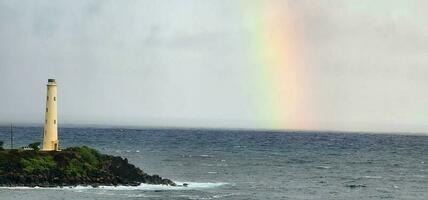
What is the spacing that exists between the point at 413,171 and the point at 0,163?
75995 millimetres

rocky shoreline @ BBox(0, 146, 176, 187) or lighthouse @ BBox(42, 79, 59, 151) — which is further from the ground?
lighthouse @ BBox(42, 79, 59, 151)

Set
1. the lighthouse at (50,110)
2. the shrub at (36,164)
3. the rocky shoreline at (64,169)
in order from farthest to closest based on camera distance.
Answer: the lighthouse at (50,110)
the shrub at (36,164)
the rocky shoreline at (64,169)

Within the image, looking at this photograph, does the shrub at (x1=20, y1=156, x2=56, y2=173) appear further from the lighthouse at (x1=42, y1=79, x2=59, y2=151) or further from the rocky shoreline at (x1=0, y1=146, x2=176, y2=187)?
the lighthouse at (x1=42, y1=79, x2=59, y2=151)

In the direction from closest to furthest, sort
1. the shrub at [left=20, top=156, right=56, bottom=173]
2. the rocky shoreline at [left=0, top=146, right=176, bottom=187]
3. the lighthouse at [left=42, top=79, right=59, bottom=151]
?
the rocky shoreline at [left=0, top=146, right=176, bottom=187] < the shrub at [left=20, top=156, right=56, bottom=173] < the lighthouse at [left=42, top=79, right=59, bottom=151]

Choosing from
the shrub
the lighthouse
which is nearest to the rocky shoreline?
the shrub

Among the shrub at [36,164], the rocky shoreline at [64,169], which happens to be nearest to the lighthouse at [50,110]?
the rocky shoreline at [64,169]

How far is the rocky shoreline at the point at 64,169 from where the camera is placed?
249 ft

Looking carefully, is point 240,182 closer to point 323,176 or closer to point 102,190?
point 323,176

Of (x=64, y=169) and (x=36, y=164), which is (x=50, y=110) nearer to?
(x=64, y=169)

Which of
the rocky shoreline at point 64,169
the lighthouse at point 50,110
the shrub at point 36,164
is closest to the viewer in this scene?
the rocky shoreline at point 64,169

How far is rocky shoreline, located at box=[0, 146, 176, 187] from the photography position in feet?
249

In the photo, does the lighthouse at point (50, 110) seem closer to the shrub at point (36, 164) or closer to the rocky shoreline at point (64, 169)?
the rocky shoreline at point (64, 169)

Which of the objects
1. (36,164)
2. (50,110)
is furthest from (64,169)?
(50,110)

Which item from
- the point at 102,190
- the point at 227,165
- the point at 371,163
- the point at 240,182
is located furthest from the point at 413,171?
the point at 102,190
